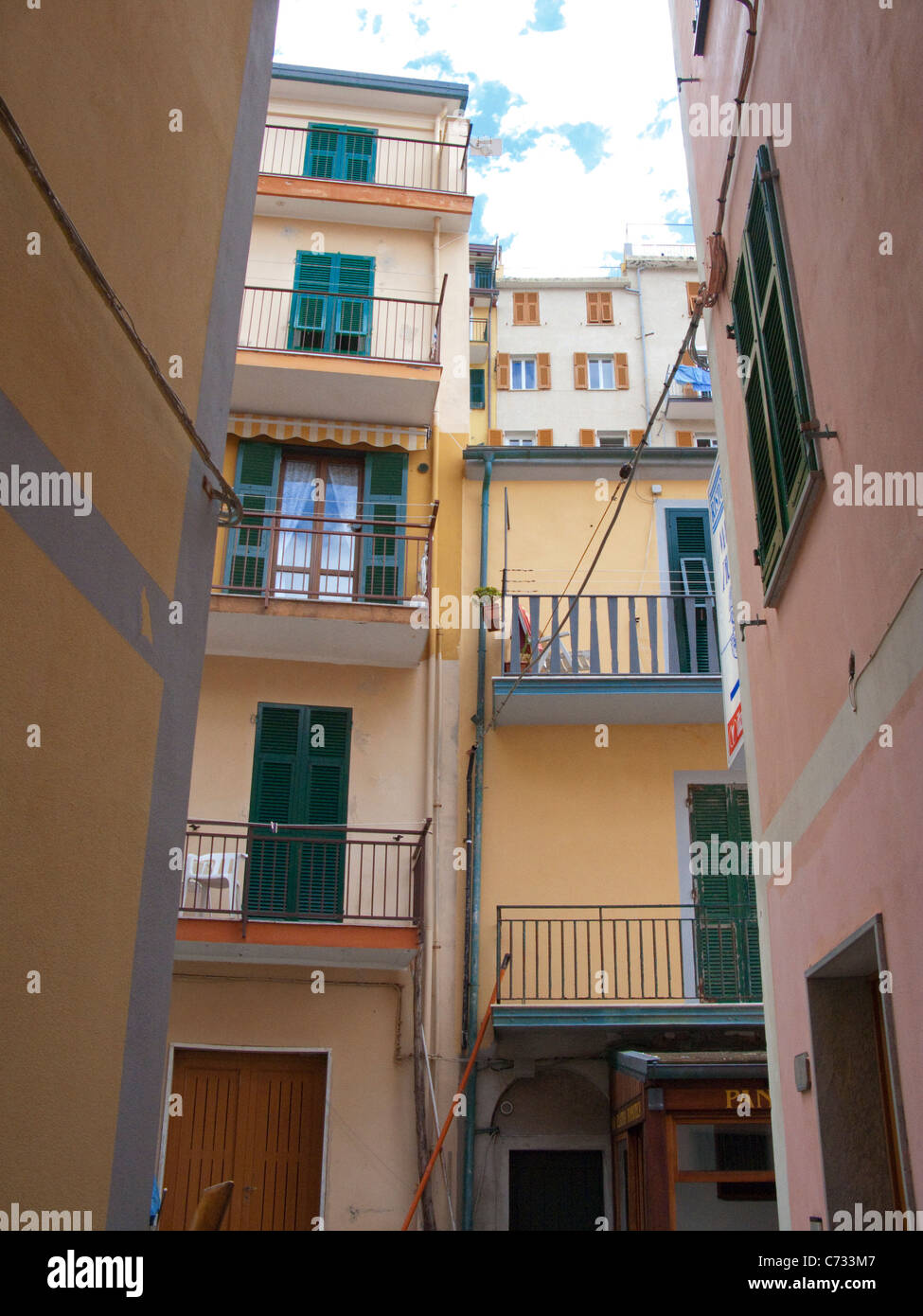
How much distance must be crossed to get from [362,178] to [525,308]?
44.2ft

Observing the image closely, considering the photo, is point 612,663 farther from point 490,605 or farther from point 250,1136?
point 250,1136

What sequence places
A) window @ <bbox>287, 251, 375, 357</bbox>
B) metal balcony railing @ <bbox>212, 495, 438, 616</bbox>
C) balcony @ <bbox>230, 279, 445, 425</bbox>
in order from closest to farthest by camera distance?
metal balcony railing @ <bbox>212, 495, 438, 616</bbox> < balcony @ <bbox>230, 279, 445, 425</bbox> < window @ <bbox>287, 251, 375, 357</bbox>

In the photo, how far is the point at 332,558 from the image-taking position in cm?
1405

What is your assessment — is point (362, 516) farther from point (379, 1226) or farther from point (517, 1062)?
point (379, 1226)

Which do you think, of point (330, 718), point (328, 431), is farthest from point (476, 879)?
point (328, 431)

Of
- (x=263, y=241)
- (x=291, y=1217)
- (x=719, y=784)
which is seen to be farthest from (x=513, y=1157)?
(x=263, y=241)

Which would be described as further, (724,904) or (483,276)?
(483,276)

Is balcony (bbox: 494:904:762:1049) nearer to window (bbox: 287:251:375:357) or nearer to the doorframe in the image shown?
the doorframe

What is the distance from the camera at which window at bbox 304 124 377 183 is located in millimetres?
16500

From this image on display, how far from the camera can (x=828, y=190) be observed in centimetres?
501

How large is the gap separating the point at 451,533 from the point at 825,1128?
10.1 meters

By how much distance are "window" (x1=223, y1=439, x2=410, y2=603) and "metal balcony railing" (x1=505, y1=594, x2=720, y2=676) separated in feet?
5.06

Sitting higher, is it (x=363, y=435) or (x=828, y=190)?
(x=363, y=435)

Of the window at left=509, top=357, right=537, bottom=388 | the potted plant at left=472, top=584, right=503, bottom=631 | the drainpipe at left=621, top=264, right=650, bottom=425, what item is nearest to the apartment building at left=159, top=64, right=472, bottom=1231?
the potted plant at left=472, top=584, right=503, bottom=631
